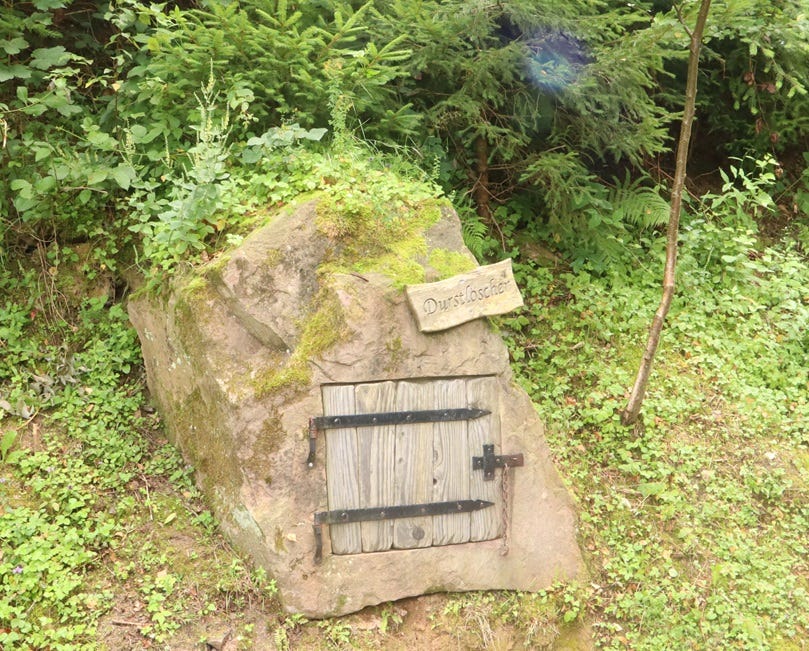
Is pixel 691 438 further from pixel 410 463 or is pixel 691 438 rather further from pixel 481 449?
pixel 410 463

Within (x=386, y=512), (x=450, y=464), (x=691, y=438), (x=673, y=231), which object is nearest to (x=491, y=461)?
(x=450, y=464)

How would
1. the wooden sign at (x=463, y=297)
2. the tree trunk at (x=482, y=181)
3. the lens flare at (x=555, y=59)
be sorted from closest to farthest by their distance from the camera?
the wooden sign at (x=463, y=297)
the lens flare at (x=555, y=59)
the tree trunk at (x=482, y=181)

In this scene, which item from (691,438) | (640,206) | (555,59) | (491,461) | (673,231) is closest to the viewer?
(491,461)

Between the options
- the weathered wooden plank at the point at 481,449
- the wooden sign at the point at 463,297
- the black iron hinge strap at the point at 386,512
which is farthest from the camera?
the weathered wooden plank at the point at 481,449

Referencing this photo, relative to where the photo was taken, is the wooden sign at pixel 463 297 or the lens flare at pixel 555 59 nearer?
the wooden sign at pixel 463 297

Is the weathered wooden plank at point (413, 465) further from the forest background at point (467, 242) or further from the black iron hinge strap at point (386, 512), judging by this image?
the forest background at point (467, 242)

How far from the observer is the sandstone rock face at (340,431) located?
4145 millimetres

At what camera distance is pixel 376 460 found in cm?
425

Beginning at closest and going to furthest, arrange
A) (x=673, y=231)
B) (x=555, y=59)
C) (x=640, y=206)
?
(x=673, y=231)
(x=555, y=59)
(x=640, y=206)

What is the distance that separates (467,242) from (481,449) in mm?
2142

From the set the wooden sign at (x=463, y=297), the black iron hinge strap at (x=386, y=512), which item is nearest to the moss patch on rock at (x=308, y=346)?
the wooden sign at (x=463, y=297)

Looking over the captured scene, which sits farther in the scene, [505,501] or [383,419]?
[505,501]

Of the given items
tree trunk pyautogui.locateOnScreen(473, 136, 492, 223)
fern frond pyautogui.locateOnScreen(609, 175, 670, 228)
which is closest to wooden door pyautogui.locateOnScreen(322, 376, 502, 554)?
tree trunk pyautogui.locateOnScreen(473, 136, 492, 223)

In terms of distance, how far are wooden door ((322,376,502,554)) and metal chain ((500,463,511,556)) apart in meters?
0.04
